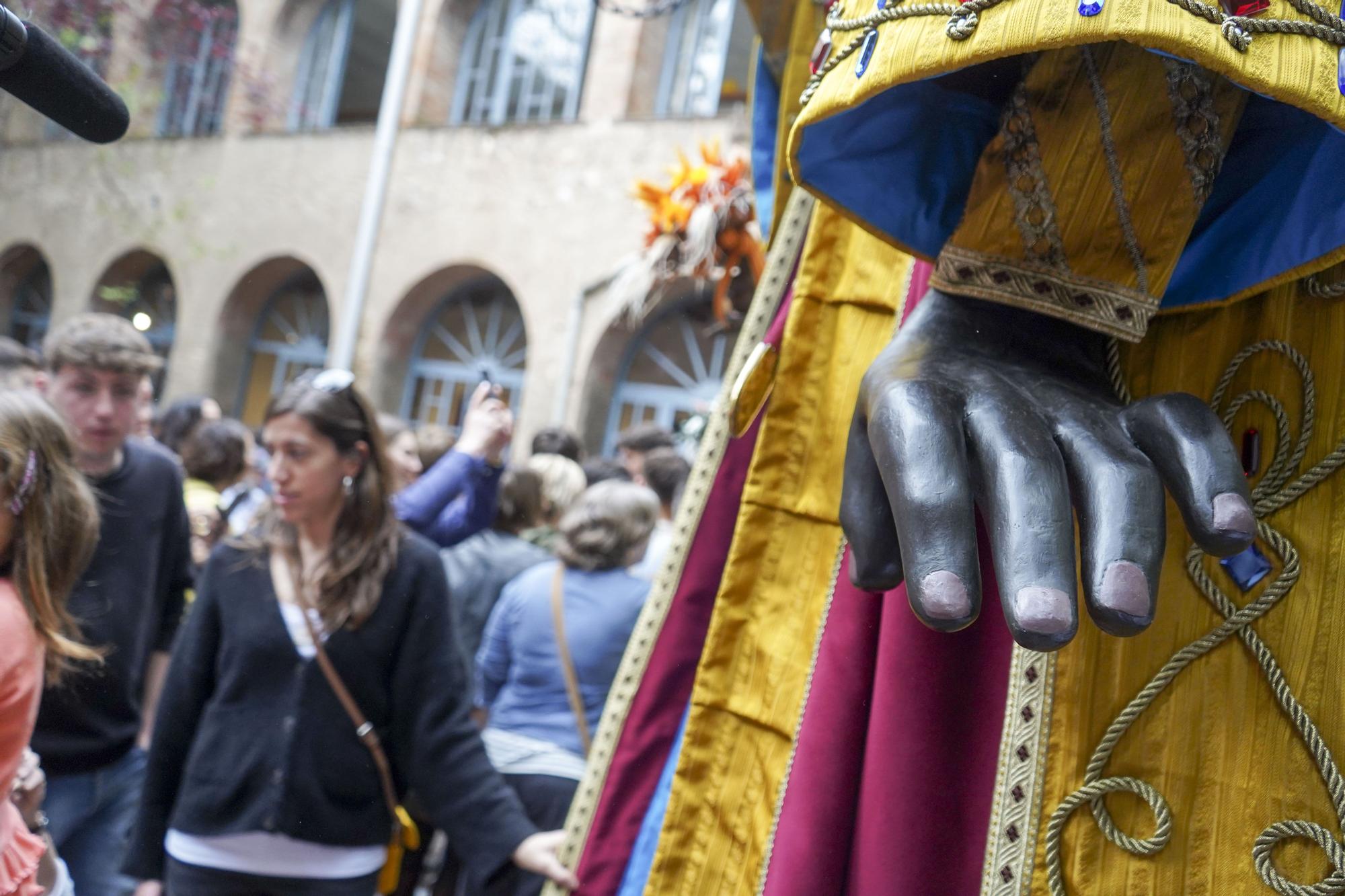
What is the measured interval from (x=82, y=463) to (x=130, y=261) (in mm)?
9818

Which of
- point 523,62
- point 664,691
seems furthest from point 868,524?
point 523,62

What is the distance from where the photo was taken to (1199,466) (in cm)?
78

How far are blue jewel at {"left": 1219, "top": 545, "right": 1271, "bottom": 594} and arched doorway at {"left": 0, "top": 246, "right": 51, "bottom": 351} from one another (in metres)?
7.36

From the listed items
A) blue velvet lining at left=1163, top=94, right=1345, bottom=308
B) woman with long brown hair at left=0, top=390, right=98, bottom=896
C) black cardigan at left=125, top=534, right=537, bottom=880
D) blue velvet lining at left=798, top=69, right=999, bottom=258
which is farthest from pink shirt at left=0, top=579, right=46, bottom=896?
Result: blue velvet lining at left=1163, top=94, right=1345, bottom=308

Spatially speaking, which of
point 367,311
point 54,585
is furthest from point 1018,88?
point 367,311

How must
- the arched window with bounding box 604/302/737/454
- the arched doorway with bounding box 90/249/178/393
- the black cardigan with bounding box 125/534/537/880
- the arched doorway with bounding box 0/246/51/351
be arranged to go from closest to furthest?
1. the black cardigan with bounding box 125/534/537/880
2. the arched doorway with bounding box 0/246/51/351
3. the arched window with bounding box 604/302/737/454
4. the arched doorway with bounding box 90/249/178/393

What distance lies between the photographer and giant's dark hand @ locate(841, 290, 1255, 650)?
0.73m

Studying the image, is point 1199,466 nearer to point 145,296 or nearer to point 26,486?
→ point 26,486

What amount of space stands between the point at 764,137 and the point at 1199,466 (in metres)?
0.97

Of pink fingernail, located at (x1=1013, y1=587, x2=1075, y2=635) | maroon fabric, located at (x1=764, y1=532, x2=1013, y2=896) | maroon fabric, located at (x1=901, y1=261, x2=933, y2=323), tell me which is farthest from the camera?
maroon fabric, located at (x1=901, y1=261, x2=933, y2=323)

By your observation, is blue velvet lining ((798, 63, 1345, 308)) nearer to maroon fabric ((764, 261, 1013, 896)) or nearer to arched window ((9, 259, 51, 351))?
maroon fabric ((764, 261, 1013, 896))

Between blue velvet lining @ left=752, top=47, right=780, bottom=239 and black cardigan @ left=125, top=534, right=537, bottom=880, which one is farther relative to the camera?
black cardigan @ left=125, top=534, right=537, bottom=880

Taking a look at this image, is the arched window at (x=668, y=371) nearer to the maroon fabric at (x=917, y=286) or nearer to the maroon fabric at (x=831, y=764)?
the maroon fabric at (x=917, y=286)

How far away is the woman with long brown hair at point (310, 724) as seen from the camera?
6.68 ft
